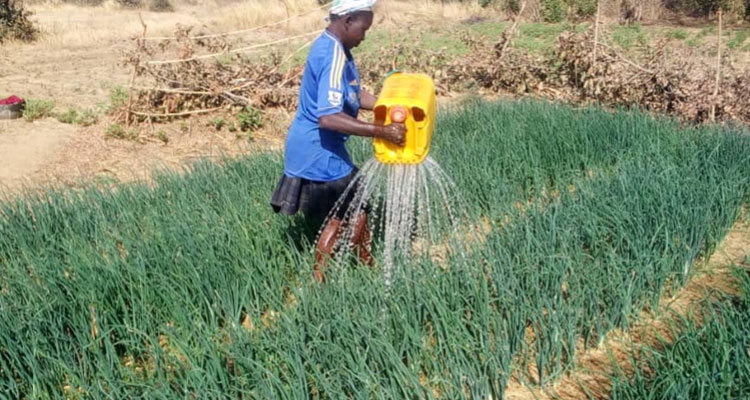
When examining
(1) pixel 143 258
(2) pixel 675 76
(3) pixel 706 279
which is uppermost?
(2) pixel 675 76

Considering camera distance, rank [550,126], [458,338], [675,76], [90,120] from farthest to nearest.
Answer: [90,120]
[675,76]
[550,126]
[458,338]

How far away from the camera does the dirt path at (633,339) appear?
2.39 meters

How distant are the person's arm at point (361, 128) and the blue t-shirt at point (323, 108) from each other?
0.09 feet

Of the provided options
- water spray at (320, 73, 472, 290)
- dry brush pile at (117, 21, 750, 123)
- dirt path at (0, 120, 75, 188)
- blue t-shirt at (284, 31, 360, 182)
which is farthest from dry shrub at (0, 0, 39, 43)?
blue t-shirt at (284, 31, 360, 182)

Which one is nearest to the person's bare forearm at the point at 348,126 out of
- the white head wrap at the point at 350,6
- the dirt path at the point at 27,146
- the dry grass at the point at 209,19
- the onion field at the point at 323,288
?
the white head wrap at the point at 350,6

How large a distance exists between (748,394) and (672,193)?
1.47 meters

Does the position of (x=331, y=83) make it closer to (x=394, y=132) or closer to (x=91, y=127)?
(x=394, y=132)

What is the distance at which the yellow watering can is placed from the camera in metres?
2.58

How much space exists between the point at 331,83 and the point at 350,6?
290 mm

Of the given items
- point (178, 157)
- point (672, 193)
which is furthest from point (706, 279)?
point (178, 157)

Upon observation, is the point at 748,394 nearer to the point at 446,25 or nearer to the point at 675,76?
the point at 675,76

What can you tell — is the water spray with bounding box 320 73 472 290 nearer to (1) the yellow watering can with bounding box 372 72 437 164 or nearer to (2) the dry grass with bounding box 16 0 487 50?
(1) the yellow watering can with bounding box 372 72 437 164

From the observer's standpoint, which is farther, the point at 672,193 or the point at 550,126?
the point at 550,126

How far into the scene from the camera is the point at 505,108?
5.55 meters
